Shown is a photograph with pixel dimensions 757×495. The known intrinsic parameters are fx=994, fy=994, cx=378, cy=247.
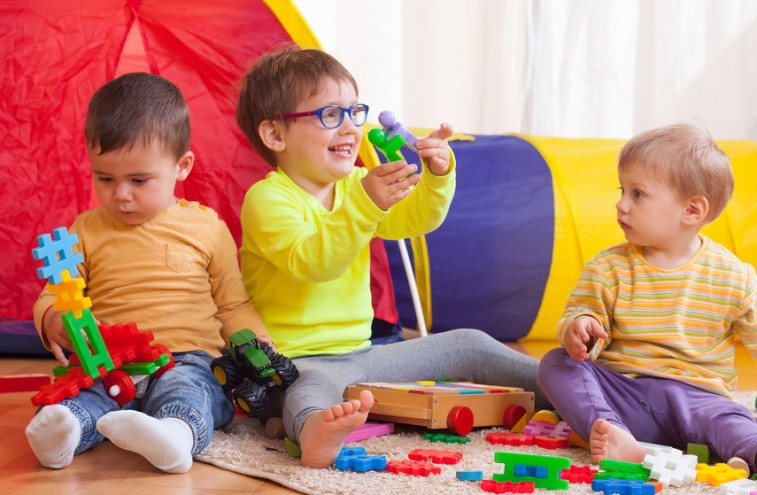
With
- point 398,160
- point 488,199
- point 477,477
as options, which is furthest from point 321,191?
point 488,199

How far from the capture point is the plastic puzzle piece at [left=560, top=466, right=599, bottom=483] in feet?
3.66

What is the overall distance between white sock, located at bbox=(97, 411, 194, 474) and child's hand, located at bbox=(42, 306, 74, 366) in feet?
0.76

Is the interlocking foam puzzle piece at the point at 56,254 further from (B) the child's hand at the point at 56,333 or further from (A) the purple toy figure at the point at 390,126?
(A) the purple toy figure at the point at 390,126

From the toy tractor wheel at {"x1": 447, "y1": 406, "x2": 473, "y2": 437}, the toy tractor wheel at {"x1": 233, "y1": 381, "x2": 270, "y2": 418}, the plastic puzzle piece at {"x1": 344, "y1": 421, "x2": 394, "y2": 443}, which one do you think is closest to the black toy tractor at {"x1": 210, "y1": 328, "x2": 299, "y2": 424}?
the toy tractor wheel at {"x1": 233, "y1": 381, "x2": 270, "y2": 418}

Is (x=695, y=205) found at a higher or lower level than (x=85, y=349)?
higher

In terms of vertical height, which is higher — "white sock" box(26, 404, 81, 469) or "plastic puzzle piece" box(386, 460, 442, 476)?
"white sock" box(26, 404, 81, 469)

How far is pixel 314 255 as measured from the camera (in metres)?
1.37

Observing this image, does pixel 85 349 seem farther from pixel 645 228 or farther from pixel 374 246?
pixel 374 246

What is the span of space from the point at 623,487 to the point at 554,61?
2.05m

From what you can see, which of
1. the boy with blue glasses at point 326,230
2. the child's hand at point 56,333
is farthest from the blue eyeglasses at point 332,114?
the child's hand at point 56,333

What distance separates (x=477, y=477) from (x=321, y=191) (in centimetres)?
59

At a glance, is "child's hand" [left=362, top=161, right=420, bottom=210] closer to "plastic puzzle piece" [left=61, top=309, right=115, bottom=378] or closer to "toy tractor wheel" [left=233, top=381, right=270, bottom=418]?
"toy tractor wheel" [left=233, top=381, right=270, bottom=418]

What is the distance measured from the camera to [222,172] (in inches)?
78.0

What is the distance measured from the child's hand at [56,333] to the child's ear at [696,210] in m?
0.83
